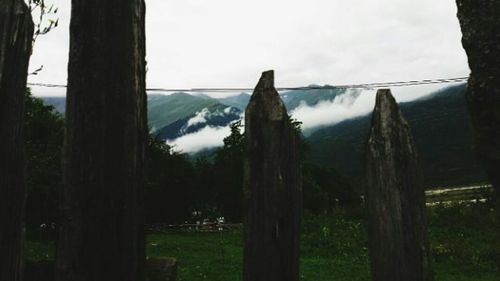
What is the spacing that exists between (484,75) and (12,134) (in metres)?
2.64

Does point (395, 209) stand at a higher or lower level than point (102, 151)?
lower

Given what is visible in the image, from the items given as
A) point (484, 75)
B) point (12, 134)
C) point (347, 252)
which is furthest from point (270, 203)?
point (347, 252)

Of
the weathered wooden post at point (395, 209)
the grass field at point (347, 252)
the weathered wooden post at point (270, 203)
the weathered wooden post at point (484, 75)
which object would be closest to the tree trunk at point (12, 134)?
the weathered wooden post at point (270, 203)

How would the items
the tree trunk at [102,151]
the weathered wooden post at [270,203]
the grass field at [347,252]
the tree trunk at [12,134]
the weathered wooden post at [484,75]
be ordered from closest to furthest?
the tree trunk at [12,134]
the tree trunk at [102,151]
the weathered wooden post at [270,203]
the weathered wooden post at [484,75]
the grass field at [347,252]

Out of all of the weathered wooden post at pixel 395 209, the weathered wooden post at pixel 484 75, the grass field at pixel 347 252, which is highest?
the weathered wooden post at pixel 484 75

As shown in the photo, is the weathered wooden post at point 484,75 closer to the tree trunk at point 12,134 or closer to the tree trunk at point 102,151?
the tree trunk at point 102,151

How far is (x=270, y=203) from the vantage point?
242 cm

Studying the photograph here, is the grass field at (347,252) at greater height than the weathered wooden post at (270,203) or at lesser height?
lesser

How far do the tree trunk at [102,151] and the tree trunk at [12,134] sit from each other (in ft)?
0.86

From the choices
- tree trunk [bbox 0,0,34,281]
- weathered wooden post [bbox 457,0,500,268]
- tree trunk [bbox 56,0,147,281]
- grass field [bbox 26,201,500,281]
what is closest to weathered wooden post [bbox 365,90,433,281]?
weathered wooden post [bbox 457,0,500,268]

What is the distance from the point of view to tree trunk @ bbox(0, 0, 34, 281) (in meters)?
1.94

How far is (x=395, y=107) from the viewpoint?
252 centimetres

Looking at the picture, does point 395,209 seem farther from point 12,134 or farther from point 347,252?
point 347,252

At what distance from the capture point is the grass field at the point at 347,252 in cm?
1405
